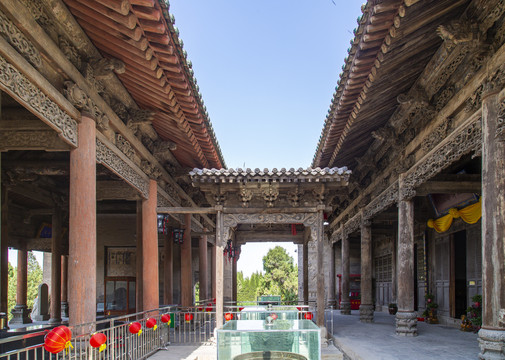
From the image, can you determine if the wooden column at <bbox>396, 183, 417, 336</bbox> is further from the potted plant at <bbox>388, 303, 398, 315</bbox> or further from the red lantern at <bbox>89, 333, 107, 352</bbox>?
the potted plant at <bbox>388, 303, 398, 315</bbox>

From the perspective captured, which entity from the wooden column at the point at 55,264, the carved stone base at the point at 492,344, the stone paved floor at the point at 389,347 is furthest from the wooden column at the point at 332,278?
the carved stone base at the point at 492,344

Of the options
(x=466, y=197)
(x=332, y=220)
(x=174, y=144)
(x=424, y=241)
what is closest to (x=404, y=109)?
(x=466, y=197)

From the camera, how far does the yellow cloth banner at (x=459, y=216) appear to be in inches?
442

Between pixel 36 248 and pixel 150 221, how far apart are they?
33.6 feet

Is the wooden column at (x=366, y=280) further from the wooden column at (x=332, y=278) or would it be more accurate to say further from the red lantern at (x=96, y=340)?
the red lantern at (x=96, y=340)

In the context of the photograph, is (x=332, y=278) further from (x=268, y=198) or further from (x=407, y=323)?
(x=268, y=198)

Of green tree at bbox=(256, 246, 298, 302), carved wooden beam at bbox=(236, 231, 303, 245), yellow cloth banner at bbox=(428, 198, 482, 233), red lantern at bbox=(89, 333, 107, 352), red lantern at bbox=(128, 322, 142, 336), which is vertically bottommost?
green tree at bbox=(256, 246, 298, 302)

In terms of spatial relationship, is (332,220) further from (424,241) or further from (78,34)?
(78,34)

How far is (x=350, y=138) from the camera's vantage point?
11.5 m

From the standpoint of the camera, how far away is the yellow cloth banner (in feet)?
36.9

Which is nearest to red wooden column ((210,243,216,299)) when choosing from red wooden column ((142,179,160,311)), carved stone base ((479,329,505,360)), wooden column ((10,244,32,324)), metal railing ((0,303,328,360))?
wooden column ((10,244,32,324))

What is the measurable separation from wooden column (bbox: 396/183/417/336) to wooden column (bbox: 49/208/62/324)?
31.7ft

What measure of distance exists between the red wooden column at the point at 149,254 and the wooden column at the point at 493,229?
676cm

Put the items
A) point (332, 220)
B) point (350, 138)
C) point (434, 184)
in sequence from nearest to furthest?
1. point (434, 184)
2. point (350, 138)
3. point (332, 220)
